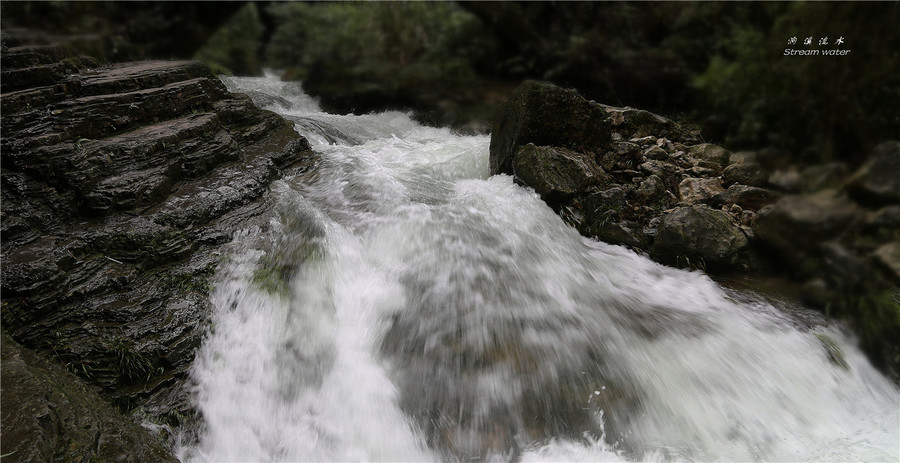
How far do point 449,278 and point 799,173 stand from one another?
4.06m

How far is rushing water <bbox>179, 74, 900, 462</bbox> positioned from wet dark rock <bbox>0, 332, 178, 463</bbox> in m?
0.46

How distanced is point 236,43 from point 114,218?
3042mm

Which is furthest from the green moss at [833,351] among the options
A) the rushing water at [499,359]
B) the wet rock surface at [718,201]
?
the wet rock surface at [718,201]

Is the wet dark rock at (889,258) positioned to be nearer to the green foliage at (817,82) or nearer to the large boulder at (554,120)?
the green foliage at (817,82)

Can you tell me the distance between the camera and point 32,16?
156 inches

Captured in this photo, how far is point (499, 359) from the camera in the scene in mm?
3303

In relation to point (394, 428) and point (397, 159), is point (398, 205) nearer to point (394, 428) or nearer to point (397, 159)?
point (397, 159)

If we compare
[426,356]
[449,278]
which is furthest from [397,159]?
[426,356]

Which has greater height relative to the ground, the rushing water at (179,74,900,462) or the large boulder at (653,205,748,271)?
the large boulder at (653,205,748,271)

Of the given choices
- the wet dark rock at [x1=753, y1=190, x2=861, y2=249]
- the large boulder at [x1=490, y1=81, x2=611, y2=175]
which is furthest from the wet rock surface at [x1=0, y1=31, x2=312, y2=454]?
the wet dark rock at [x1=753, y1=190, x2=861, y2=249]

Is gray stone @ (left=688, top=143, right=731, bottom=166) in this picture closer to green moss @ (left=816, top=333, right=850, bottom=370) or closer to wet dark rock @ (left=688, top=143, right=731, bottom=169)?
wet dark rock @ (left=688, top=143, right=731, bottom=169)

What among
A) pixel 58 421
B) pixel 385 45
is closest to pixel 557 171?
pixel 385 45

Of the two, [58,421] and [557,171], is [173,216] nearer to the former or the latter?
[58,421]

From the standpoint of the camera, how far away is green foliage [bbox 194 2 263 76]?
197 inches
